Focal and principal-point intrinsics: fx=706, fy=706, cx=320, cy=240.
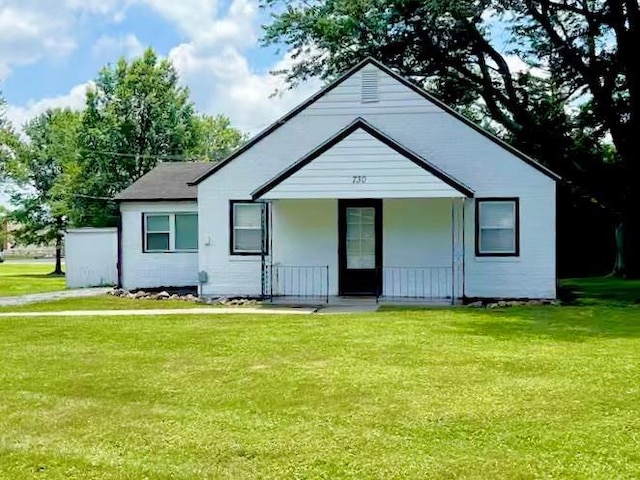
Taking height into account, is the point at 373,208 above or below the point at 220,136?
below

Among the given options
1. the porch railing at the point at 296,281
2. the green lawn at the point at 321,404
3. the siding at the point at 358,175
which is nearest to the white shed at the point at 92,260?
the porch railing at the point at 296,281

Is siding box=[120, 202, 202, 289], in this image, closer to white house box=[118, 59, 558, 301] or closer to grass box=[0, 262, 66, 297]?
white house box=[118, 59, 558, 301]

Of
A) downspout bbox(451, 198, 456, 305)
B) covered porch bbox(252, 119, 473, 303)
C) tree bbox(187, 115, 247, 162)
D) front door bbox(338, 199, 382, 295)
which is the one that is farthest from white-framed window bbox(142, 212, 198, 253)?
tree bbox(187, 115, 247, 162)

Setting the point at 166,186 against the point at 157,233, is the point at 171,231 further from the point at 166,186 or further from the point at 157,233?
the point at 166,186

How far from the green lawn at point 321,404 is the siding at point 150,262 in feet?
30.1

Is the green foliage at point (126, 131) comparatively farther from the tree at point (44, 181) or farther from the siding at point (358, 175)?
the siding at point (358, 175)

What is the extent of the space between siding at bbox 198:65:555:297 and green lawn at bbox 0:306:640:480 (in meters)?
6.07

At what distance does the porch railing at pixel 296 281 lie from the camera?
18.3 metres

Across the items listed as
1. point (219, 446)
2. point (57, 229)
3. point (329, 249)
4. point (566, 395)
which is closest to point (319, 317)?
point (329, 249)

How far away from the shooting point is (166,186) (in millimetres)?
21656

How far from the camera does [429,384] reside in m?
7.44

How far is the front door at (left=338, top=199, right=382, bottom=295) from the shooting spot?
1819 centimetres

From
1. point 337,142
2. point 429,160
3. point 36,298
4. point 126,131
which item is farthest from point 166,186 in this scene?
point 126,131

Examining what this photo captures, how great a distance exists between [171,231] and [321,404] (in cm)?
1494
